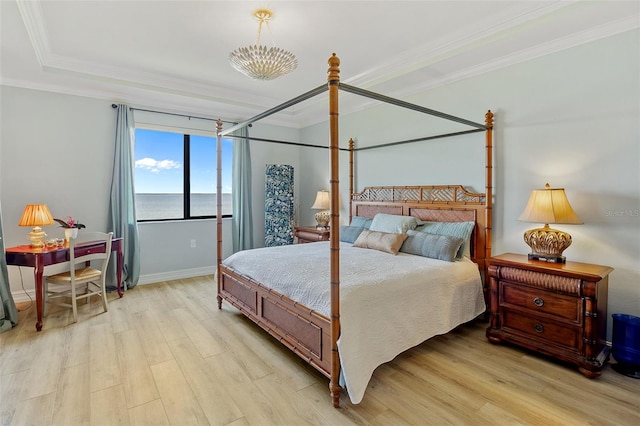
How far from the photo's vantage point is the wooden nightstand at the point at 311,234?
456cm

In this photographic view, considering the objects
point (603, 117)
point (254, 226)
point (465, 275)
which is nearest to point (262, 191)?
point (254, 226)

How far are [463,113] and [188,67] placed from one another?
312cm

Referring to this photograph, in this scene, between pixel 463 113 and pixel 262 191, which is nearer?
pixel 463 113

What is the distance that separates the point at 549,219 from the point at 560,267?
373 millimetres

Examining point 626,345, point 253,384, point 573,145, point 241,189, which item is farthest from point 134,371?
point 573,145

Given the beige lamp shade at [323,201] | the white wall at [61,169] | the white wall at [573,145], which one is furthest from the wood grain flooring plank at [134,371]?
the white wall at [573,145]

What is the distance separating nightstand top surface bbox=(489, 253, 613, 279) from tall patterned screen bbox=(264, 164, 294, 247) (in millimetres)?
3391

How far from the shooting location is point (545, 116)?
2928 millimetres

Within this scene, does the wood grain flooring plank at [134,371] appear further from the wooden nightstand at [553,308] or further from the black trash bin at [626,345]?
the black trash bin at [626,345]

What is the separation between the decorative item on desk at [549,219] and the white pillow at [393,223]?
1.17 meters

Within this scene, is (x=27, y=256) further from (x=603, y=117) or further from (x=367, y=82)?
(x=603, y=117)

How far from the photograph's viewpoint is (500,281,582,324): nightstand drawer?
235 cm

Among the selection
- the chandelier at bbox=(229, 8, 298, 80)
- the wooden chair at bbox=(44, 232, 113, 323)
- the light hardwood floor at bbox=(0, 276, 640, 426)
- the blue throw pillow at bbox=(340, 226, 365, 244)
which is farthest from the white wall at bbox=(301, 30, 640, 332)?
the wooden chair at bbox=(44, 232, 113, 323)

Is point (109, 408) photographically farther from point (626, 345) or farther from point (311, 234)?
point (626, 345)
